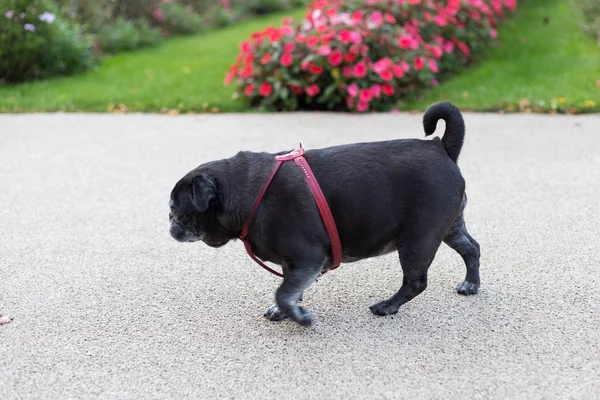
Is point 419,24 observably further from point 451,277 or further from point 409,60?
point 451,277

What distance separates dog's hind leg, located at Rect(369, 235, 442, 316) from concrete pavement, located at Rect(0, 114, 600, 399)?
17 centimetres

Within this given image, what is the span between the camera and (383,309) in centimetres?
343

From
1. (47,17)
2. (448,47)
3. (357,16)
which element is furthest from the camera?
(47,17)

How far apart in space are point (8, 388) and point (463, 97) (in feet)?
20.6

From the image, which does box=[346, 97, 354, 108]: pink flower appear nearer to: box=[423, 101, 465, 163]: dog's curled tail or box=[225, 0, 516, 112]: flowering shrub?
box=[225, 0, 516, 112]: flowering shrub

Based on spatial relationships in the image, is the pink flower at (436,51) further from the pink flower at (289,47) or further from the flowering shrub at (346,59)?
the pink flower at (289,47)

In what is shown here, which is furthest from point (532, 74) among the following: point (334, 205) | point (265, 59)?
point (334, 205)

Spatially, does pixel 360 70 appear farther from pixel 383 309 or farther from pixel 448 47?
pixel 383 309

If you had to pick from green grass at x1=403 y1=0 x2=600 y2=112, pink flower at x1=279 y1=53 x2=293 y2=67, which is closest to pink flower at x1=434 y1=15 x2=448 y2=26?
green grass at x1=403 y1=0 x2=600 y2=112

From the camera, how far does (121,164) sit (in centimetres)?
629

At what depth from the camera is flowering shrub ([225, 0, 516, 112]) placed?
25.1 feet

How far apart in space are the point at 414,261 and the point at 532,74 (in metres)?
6.32

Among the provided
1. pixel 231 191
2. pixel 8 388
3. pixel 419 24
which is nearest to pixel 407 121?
pixel 419 24

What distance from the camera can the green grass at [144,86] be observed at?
8.38 metres
